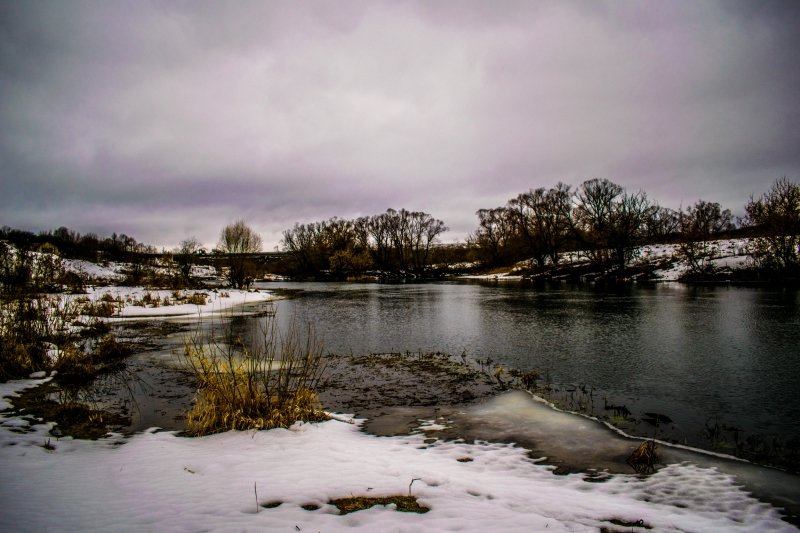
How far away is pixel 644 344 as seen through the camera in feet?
44.3

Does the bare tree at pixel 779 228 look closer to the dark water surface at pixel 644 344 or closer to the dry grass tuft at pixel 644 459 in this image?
the dark water surface at pixel 644 344

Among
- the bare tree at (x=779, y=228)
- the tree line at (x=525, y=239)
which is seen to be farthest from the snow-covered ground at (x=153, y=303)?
the bare tree at (x=779, y=228)

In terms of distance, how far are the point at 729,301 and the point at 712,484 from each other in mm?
23662

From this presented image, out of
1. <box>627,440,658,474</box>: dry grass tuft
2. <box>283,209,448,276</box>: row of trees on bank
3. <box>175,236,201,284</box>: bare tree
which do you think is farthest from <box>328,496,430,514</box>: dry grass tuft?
<box>283,209,448,276</box>: row of trees on bank

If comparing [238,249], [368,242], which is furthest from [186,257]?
[368,242]

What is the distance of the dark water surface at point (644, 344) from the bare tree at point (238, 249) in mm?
22022

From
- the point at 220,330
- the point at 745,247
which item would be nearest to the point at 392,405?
the point at 220,330

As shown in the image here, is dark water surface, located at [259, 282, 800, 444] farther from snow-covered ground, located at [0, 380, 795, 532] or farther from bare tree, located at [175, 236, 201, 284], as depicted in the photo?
bare tree, located at [175, 236, 201, 284]

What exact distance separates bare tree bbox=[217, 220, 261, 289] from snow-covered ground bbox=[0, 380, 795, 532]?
38.6 m

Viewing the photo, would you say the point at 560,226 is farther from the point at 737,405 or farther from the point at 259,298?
the point at 737,405

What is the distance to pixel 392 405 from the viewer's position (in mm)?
8430

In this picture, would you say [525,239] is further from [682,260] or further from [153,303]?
[153,303]

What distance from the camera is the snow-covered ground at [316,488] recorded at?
145 inches

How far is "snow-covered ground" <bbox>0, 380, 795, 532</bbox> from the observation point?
145 inches
